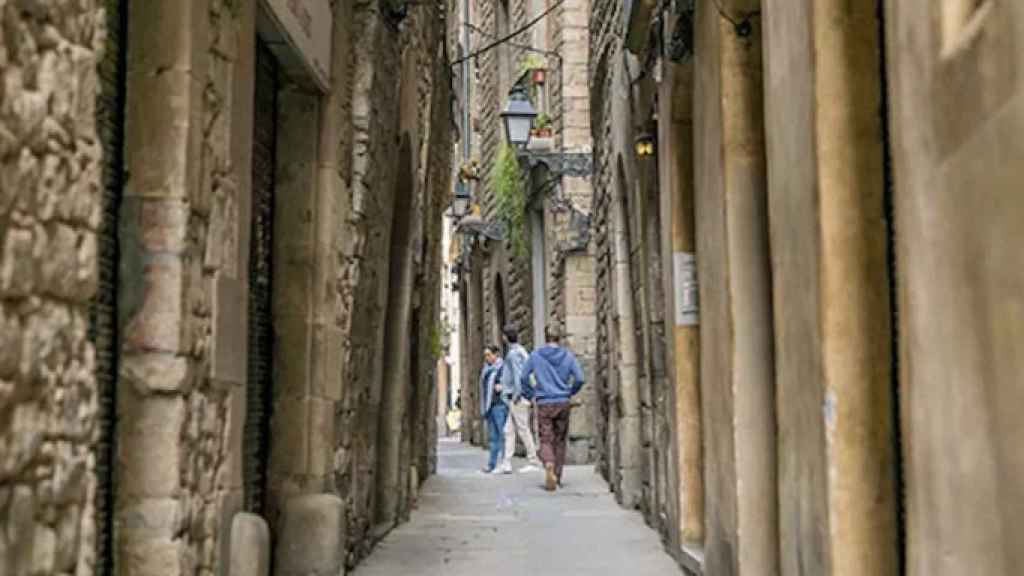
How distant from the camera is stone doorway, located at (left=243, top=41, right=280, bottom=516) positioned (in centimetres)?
568

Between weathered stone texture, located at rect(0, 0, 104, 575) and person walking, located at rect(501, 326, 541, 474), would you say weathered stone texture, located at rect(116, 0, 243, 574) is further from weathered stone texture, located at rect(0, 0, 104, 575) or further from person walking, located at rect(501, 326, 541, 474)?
person walking, located at rect(501, 326, 541, 474)

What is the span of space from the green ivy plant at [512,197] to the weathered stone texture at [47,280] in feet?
48.0

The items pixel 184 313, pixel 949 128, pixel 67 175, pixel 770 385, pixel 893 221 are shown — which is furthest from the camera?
pixel 770 385

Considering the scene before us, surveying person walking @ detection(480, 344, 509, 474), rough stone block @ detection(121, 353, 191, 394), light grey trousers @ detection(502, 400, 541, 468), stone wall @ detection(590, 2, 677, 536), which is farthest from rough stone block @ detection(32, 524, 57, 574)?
person walking @ detection(480, 344, 509, 474)

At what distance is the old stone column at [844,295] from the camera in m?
3.36

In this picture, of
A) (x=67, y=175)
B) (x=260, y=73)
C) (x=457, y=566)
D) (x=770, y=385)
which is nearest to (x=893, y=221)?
(x=770, y=385)

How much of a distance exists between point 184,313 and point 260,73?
7.15 feet

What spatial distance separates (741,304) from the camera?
4.95 metres

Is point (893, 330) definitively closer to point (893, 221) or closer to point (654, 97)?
point (893, 221)

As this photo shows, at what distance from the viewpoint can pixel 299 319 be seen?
604 cm

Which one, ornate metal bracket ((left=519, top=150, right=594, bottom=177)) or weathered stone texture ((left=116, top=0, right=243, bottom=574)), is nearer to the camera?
weathered stone texture ((left=116, top=0, right=243, bottom=574))

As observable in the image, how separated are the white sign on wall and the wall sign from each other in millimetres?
1985

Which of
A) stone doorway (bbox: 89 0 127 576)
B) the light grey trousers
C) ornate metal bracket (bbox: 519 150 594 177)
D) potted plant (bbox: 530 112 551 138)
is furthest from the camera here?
potted plant (bbox: 530 112 551 138)

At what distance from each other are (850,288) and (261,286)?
3.18m
